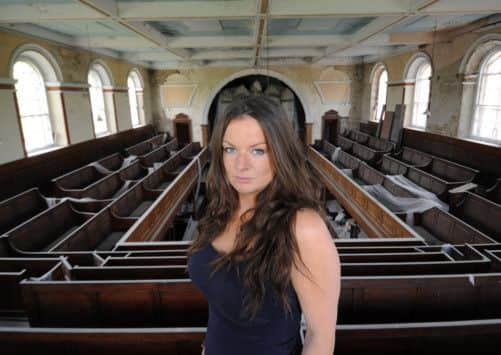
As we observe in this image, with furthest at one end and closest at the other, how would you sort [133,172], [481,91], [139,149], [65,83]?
1. [139,149]
2. [133,172]
3. [65,83]
4. [481,91]

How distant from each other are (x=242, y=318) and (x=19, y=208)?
484cm

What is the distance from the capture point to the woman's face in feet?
3.29

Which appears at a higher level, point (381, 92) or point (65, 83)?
point (65, 83)

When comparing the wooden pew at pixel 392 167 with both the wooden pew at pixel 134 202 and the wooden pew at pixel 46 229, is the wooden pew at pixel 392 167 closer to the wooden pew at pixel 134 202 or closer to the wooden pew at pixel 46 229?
the wooden pew at pixel 134 202

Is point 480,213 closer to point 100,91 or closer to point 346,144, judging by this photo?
point 346,144

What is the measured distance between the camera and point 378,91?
37.6ft

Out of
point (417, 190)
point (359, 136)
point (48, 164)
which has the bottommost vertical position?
point (417, 190)

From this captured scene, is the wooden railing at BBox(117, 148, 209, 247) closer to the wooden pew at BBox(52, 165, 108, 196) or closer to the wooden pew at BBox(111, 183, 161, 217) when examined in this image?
the wooden pew at BBox(111, 183, 161, 217)

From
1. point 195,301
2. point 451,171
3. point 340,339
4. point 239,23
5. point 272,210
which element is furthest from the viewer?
point 451,171

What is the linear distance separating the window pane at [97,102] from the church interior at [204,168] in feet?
0.18

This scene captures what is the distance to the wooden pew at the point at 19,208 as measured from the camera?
432 cm

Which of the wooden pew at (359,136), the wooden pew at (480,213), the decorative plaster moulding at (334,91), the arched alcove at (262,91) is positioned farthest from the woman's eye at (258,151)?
the arched alcove at (262,91)

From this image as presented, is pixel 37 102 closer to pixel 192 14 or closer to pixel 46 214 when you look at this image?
pixel 46 214

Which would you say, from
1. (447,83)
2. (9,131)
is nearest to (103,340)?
(9,131)
